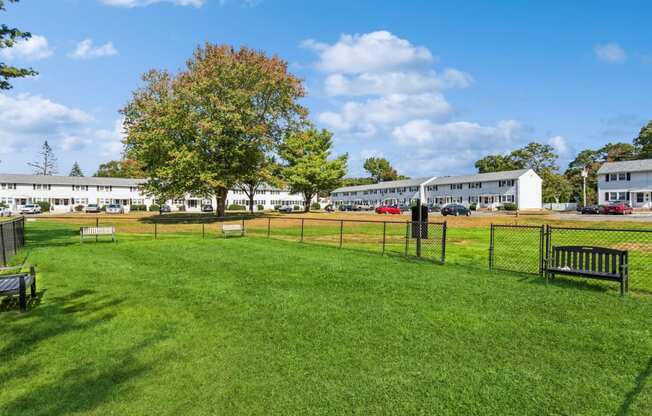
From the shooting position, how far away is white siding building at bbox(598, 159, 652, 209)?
2331 inches

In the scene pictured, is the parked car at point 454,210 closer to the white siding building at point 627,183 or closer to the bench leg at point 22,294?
the white siding building at point 627,183

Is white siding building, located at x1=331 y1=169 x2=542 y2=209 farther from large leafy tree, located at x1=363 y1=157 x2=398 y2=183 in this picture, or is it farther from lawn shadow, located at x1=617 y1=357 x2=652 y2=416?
lawn shadow, located at x1=617 y1=357 x2=652 y2=416

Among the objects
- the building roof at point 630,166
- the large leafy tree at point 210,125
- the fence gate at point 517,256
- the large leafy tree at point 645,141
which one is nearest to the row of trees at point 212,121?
the large leafy tree at point 210,125

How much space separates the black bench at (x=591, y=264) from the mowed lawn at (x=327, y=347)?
→ 1.23ft

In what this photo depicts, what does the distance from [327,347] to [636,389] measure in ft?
11.6

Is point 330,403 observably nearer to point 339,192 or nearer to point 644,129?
point 644,129

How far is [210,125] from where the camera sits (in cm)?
3791

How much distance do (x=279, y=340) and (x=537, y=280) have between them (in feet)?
22.8

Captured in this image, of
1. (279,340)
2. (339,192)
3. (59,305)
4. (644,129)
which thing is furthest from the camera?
(339,192)

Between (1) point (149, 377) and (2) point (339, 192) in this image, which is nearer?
(1) point (149, 377)

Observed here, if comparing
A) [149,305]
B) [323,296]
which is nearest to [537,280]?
[323,296]

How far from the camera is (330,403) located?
13.8 feet

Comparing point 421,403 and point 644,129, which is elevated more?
point 644,129

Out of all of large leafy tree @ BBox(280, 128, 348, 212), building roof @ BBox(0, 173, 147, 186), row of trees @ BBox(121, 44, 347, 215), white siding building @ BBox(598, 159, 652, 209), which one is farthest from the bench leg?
building roof @ BBox(0, 173, 147, 186)
